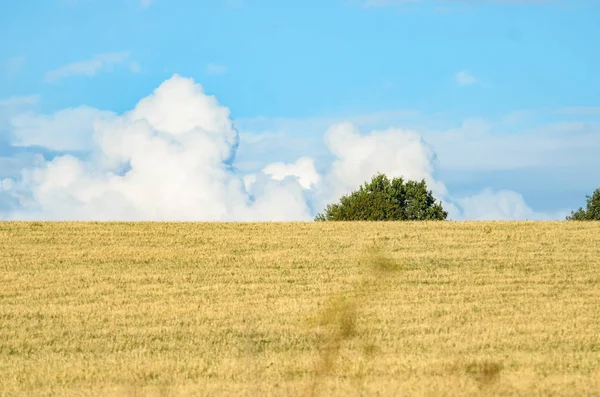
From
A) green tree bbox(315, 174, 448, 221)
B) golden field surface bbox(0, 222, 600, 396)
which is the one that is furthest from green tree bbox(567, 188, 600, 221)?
golden field surface bbox(0, 222, 600, 396)

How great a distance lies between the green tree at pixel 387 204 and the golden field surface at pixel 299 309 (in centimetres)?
2445

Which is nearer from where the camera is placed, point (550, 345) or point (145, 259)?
point (550, 345)

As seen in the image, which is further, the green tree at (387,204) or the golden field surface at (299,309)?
the green tree at (387,204)

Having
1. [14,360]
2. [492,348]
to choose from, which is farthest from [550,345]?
[14,360]

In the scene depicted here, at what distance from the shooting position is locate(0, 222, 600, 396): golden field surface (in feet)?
41.5

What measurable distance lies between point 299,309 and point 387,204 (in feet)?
134

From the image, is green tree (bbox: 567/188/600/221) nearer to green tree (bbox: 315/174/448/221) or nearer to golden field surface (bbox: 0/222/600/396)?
green tree (bbox: 315/174/448/221)

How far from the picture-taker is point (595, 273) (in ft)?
84.6

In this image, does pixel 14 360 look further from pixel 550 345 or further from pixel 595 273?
pixel 595 273

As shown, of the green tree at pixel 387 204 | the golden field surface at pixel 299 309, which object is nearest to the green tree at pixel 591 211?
the green tree at pixel 387 204

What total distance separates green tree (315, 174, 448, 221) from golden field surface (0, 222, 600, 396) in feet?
80.2

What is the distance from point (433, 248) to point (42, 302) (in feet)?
42.5

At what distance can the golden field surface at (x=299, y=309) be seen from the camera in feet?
41.5

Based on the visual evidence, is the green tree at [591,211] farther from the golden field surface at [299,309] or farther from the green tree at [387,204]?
the golden field surface at [299,309]
